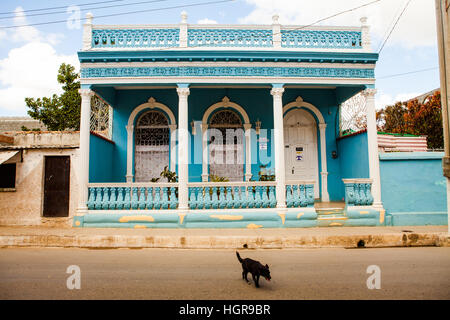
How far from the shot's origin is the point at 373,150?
7395 mm

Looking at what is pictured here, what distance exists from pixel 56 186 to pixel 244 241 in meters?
5.23

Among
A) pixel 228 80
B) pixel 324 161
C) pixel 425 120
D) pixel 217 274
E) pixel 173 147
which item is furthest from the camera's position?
pixel 425 120

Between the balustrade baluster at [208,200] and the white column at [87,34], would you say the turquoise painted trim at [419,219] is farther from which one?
the white column at [87,34]

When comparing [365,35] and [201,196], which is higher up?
[365,35]

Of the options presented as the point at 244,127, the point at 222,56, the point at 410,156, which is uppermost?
the point at 222,56

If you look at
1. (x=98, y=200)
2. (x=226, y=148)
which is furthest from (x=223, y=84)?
(x=98, y=200)

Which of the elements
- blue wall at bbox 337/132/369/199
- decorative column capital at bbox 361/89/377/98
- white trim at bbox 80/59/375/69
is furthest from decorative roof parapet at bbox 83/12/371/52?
blue wall at bbox 337/132/369/199

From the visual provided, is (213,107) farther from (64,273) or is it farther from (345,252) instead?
(64,273)

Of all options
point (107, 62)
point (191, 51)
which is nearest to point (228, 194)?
point (191, 51)

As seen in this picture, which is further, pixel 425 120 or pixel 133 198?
pixel 425 120

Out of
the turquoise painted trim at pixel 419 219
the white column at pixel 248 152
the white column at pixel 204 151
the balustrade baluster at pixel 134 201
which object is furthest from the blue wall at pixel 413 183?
the balustrade baluster at pixel 134 201

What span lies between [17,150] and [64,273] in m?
5.06

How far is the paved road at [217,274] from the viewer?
3166 millimetres

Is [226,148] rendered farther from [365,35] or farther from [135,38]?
[365,35]
